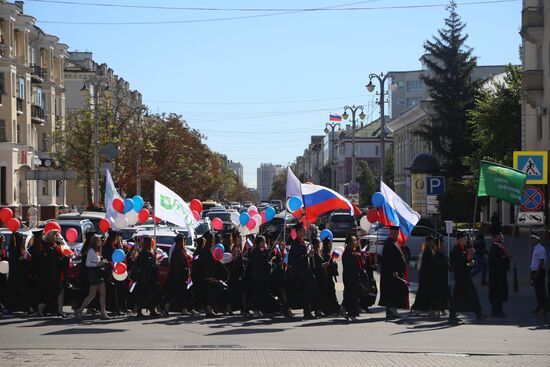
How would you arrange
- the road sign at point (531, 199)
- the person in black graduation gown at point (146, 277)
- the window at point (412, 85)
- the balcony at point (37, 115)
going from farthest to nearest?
the window at point (412, 85) < the balcony at point (37, 115) < the road sign at point (531, 199) < the person in black graduation gown at point (146, 277)

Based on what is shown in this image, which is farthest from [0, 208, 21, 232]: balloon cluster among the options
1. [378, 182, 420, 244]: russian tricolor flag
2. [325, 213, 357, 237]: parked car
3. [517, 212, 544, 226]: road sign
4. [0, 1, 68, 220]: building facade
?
[0, 1, 68, 220]: building facade

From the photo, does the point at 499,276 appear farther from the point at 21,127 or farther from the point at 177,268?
the point at 21,127

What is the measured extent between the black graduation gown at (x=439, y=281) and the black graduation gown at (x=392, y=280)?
60 cm

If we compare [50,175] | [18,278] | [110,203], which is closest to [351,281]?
[110,203]

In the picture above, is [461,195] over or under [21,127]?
under

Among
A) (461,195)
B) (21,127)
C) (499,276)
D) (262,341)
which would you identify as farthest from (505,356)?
(21,127)

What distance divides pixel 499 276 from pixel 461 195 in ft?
142

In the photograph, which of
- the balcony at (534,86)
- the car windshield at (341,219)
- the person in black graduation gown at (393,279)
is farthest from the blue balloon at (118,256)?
the car windshield at (341,219)

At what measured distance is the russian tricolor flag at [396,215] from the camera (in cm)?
2023

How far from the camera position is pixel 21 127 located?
6309cm

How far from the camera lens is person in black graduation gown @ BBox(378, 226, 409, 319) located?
60.6 ft

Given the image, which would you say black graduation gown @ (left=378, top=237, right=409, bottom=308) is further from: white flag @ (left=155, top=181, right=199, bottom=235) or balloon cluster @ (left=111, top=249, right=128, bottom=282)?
balloon cluster @ (left=111, top=249, right=128, bottom=282)

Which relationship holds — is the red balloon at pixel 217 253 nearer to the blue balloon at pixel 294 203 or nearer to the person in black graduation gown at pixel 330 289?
the person in black graduation gown at pixel 330 289

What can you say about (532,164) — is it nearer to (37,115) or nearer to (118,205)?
(118,205)
